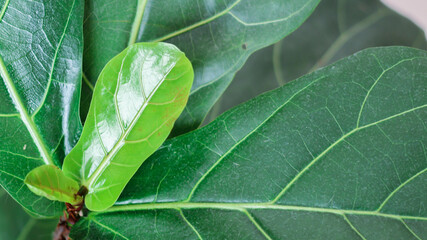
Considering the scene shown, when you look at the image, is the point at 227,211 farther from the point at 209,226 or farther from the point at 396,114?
the point at 396,114

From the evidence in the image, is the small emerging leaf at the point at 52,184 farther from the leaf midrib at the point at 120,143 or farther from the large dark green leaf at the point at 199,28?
the large dark green leaf at the point at 199,28

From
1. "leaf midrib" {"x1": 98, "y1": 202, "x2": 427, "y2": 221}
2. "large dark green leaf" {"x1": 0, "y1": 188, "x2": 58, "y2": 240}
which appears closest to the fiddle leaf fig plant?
"leaf midrib" {"x1": 98, "y1": 202, "x2": 427, "y2": 221}

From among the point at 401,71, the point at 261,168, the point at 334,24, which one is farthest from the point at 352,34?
the point at 261,168

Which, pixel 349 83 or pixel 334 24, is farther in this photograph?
pixel 334 24

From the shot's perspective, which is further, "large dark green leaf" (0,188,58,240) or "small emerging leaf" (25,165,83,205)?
"large dark green leaf" (0,188,58,240)

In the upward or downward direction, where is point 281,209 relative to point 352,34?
downward

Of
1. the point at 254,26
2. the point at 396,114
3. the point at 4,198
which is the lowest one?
the point at 4,198

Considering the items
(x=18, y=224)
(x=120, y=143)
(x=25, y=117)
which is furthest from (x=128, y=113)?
(x=18, y=224)

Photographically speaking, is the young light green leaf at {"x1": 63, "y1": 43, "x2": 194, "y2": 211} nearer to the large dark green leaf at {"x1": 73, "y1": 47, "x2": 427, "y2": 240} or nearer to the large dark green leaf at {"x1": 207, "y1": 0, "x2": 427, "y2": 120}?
the large dark green leaf at {"x1": 73, "y1": 47, "x2": 427, "y2": 240}
